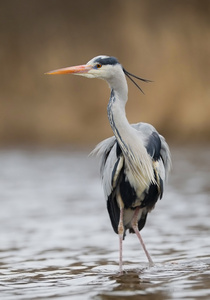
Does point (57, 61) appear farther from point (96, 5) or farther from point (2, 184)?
point (2, 184)

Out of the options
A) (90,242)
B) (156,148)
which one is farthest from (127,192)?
(90,242)

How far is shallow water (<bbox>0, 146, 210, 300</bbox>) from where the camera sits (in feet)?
12.5

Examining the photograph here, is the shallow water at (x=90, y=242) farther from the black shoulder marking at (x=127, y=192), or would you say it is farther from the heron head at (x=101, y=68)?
the heron head at (x=101, y=68)

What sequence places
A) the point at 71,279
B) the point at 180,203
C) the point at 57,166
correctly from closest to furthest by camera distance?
1. the point at 71,279
2. the point at 180,203
3. the point at 57,166

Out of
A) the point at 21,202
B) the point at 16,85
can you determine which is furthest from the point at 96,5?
the point at 21,202

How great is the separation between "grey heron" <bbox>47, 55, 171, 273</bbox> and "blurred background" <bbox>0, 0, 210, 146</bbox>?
1241 cm

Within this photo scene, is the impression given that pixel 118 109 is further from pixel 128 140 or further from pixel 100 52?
pixel 100 52

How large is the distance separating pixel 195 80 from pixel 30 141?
4.08 m

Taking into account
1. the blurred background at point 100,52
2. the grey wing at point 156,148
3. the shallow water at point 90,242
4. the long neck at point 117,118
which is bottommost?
the shallow water at point 90,242

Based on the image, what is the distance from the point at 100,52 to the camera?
17.1 m

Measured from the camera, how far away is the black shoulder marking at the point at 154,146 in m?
4.47

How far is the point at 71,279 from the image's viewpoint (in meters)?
4.16

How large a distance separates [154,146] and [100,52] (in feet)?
41.9

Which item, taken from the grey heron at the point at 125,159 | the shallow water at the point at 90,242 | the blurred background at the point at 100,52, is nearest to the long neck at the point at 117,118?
the grey heron at the point at 125,159
